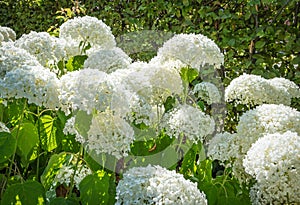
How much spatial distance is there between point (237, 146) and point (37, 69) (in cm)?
54

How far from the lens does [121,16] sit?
3809 mm

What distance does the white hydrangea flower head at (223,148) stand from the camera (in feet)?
3.85

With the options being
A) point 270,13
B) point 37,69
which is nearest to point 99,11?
point 270,13

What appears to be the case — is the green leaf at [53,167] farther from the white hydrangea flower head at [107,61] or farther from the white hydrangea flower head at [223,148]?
the white hydrangea flower head at [223,148]

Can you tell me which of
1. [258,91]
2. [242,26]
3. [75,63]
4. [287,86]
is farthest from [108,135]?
[242,26]

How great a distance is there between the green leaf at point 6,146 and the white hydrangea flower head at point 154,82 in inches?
12.2

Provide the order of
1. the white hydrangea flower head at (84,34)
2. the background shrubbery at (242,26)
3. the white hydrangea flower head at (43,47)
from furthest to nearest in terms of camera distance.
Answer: the background shrubbery at (242,26) → the white hydrangea flower head at (84,34) → the white hydrangea flower head at (43,47)

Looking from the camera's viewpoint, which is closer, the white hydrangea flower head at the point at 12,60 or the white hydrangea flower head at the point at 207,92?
the white hydrangea flower head at the point at 12,60

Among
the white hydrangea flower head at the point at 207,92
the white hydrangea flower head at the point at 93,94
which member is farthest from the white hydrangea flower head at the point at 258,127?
the white hydrangea flower head at the point at 207,92

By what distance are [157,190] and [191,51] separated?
1.62 feet

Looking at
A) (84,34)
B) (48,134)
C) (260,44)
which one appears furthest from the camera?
(260,44)

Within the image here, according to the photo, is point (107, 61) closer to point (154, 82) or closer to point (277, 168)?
point (154, 82)

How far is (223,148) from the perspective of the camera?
50.1 inches

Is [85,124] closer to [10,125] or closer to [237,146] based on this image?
[237,146]
